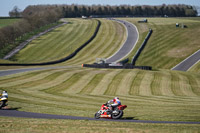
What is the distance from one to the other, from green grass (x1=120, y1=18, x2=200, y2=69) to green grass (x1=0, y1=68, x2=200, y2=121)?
101 ft

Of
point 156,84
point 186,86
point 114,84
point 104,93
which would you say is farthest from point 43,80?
point 186,86

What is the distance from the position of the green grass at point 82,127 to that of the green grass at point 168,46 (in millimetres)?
66291

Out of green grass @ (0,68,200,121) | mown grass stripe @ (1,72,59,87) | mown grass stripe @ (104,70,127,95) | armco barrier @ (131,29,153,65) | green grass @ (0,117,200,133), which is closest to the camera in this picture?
green grass @ (0,117,200,133)

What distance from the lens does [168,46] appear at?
10544cm

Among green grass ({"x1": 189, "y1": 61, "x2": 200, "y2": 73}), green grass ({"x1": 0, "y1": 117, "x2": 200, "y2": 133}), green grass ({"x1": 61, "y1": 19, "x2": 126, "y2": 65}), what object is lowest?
green grass ({"x1": 189, "y1": 61, "x2": 200, "y2": 73})

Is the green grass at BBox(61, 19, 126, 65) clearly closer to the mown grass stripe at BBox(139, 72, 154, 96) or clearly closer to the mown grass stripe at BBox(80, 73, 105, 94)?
the mown grass stripe at BBox(80, 73, 105, 94)

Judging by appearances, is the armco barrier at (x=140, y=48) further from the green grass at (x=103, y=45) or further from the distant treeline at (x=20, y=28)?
the distant treeline at (x=20, y=28)

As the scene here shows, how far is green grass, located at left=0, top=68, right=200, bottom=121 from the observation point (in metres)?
27.5

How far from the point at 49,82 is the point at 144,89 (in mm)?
15027

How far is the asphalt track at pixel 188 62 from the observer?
81.3m

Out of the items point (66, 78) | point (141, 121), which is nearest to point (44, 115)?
point (141, 121)

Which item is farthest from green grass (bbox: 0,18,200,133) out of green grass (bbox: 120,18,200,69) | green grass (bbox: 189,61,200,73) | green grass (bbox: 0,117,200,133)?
green grass (bbox: 120,18,200,69)

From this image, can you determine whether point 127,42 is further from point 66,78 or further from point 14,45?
point 66,78

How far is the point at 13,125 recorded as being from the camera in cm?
2008
